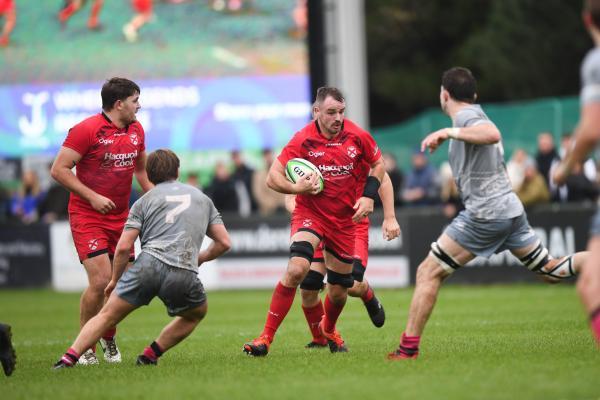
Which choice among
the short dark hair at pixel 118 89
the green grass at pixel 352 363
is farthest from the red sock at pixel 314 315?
the short dark hair at pixel 118 89

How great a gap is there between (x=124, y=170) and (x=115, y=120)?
473 millimetres

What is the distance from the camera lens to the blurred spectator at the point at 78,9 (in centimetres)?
2350

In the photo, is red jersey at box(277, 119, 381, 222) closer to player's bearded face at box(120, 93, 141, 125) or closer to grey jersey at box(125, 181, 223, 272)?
grey jersey at box(125, 181, 223, 272)

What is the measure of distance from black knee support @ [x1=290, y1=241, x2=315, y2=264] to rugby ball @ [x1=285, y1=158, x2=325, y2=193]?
518 mm

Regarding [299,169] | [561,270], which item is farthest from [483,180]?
[299,169]

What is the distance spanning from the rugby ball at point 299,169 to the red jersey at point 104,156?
1.52 meters

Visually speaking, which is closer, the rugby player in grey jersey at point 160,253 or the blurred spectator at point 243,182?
the rugby player in grey jersey at point 160,253

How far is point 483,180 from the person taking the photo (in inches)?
381

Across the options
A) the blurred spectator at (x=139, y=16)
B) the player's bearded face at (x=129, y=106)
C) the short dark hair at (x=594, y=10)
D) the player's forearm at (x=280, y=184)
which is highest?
the blurred spectator at (x=139, y=16)

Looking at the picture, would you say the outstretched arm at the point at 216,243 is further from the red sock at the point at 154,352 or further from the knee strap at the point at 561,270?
the knee strap at the point at 561,270

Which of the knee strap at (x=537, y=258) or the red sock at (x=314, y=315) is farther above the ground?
the knee strap at (x=537, y=258)

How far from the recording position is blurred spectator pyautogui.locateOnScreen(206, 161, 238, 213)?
23.4 meters

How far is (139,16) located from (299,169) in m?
13.8

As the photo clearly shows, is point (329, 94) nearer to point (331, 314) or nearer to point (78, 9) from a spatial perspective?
point (331, 314)
